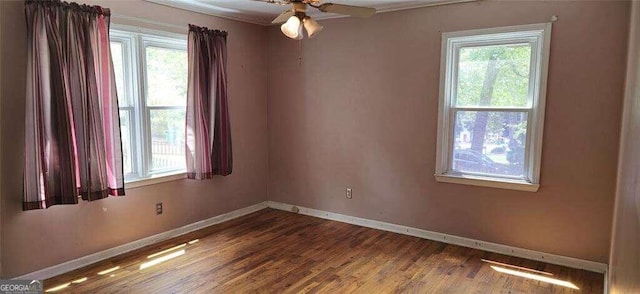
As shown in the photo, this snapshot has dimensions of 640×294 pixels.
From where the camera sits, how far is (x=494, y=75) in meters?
3.70

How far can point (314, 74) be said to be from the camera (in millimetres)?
4766

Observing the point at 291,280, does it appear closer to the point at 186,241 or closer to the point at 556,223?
the point at 186,241

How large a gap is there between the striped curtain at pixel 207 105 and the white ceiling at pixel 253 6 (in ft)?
0.72

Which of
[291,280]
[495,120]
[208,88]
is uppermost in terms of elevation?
[208,88]

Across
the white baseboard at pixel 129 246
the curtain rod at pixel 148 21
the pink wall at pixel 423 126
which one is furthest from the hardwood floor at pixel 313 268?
the curtain rod at pixel 148 21

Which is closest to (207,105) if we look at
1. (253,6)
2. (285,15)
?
(253,6)

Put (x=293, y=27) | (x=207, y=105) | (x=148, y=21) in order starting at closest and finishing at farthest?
(x=293, y=27) < (x=148, y=21) < (x=207, y=105)

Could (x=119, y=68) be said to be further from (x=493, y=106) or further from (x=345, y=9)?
(x=493, y=106)

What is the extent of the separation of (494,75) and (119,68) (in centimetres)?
341

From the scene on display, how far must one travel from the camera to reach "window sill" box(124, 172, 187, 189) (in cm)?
375

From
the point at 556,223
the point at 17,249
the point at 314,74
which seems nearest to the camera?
the point at 17,249

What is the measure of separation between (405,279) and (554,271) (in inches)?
51.1

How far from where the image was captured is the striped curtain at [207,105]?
4125mm

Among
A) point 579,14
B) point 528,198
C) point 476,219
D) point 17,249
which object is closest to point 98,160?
point 17,249
